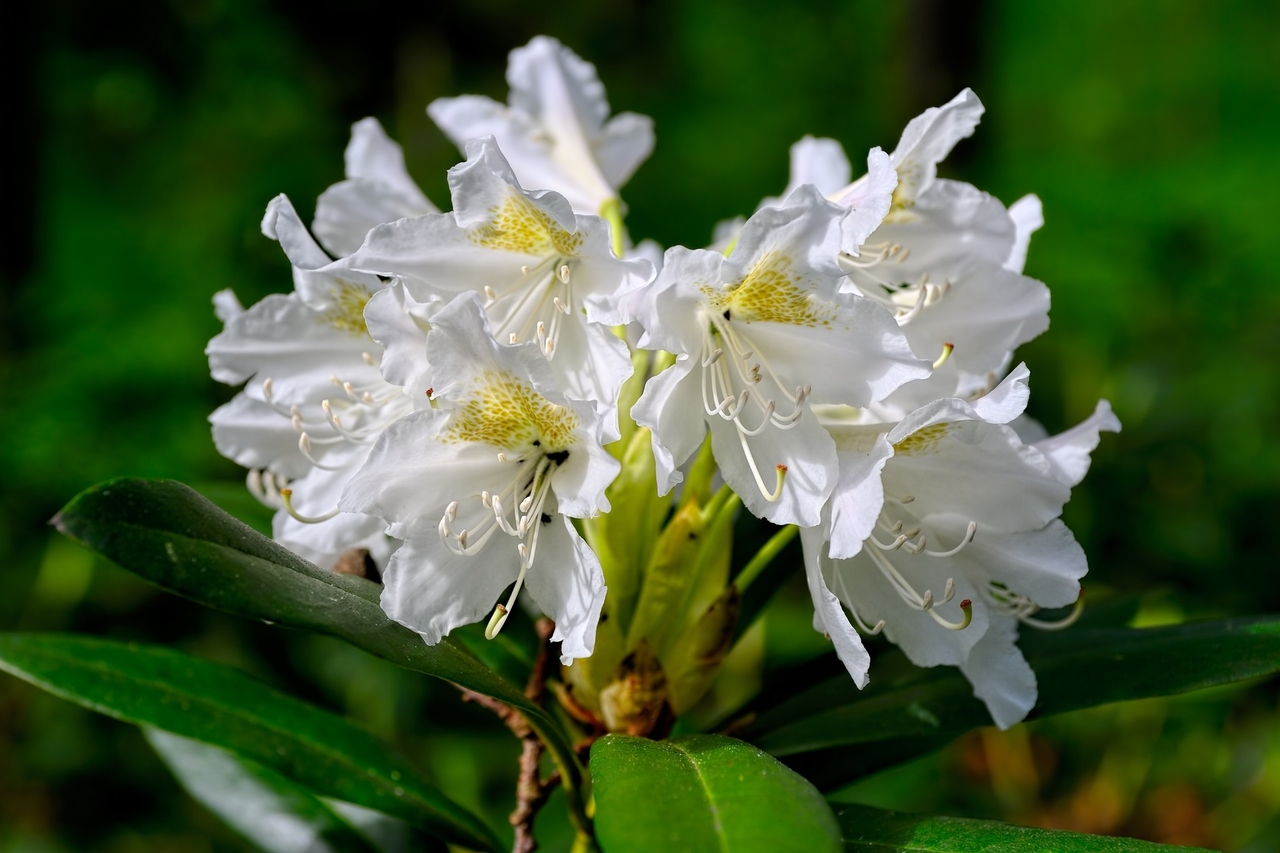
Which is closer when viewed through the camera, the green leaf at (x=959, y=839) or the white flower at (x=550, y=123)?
the green leaf at (x=959, y=839)

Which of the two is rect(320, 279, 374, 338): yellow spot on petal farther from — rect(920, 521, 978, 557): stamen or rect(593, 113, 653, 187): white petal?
rect(920, 521, 978, 557): stamen

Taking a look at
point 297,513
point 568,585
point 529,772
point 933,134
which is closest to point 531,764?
point 529,772

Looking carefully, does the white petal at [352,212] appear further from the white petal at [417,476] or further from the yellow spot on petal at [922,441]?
the yellow spot on petal at [922,441]

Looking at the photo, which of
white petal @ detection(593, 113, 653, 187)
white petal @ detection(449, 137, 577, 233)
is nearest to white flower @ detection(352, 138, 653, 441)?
white petal @ detection(449, 137, 577, 233)

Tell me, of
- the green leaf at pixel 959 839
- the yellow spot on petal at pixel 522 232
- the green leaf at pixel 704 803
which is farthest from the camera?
the yellow spot on petal at pixel 522 232

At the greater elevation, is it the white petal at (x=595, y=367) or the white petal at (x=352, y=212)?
the white petal at (x=352, y=212)

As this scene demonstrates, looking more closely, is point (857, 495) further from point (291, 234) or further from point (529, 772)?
point (291, 234)

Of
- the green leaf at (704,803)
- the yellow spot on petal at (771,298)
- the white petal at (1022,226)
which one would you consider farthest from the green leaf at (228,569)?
the white petal at (1022,226)
